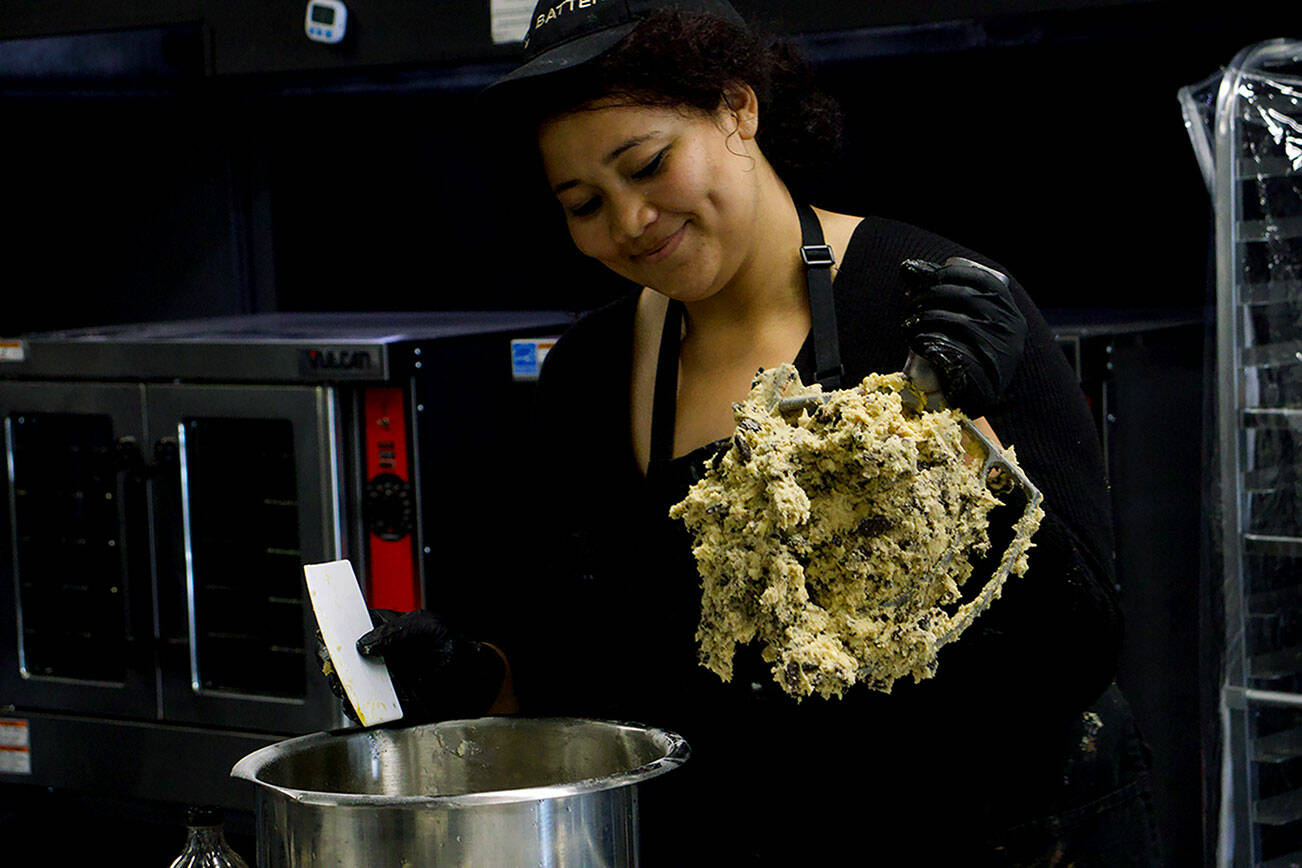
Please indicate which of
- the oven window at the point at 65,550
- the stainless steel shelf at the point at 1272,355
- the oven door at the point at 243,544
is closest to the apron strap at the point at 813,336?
the stainless steel shelf at the point at 1272,355

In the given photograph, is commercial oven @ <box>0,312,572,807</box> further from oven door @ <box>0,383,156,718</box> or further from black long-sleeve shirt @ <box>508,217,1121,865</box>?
black long-sleeve shirt @ <box>508,217,1121,865</box>

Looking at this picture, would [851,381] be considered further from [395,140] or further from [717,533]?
[395,140]

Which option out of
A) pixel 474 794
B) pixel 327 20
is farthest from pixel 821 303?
pixel 327 20

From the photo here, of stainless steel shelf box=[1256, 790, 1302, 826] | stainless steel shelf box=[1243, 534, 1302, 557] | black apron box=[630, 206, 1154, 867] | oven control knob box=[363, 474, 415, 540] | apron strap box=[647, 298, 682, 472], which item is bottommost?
stainless steel shelf box=[1256, 790, 1302, 826]

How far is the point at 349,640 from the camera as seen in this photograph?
1359 mm

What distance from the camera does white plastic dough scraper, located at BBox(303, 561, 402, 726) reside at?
1.33m

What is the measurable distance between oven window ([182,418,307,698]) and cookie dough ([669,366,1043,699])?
140 centimetres

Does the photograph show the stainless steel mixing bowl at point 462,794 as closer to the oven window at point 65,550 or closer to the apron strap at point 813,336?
the apron strap at point 813,336

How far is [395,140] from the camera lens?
123 inches

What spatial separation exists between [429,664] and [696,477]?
1.07ft

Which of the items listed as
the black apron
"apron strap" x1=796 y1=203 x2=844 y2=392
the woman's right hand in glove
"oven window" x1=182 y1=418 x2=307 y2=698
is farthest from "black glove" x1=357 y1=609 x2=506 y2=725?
"oven window" x1=182 y1=418 x2=307 y2=698

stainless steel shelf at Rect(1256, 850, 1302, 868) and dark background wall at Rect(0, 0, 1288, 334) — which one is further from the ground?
dark background wall at Rect(0, 0, 1288, 334)

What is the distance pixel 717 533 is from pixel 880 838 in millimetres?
496

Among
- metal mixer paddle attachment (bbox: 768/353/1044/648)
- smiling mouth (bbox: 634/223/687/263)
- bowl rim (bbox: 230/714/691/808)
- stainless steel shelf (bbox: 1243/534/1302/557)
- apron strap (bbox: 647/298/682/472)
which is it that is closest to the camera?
bowl rim (bbox: 230/714/691/808)
